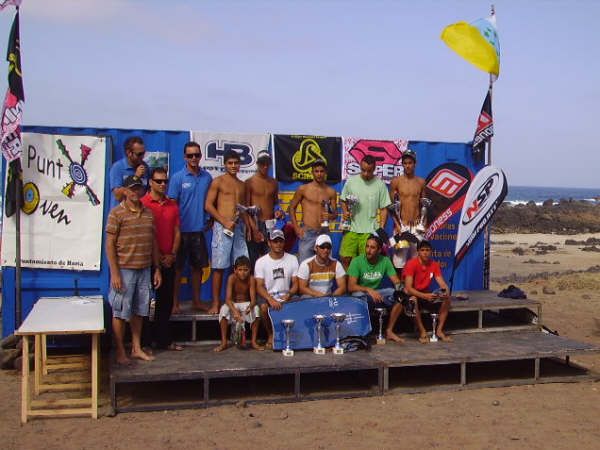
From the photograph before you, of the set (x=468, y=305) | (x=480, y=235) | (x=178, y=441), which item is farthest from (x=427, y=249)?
(x=178, y=441)

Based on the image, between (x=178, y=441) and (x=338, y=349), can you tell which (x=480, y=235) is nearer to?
(x=338, y=349)

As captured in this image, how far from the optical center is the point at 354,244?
8.22 metres

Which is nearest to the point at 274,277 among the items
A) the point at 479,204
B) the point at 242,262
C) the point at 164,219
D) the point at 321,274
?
the point at 242,262

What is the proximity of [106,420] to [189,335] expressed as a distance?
7.48 feet

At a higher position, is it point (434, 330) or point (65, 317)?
point (65, 317)

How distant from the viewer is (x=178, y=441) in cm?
544

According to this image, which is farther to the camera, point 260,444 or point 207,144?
point 207,144

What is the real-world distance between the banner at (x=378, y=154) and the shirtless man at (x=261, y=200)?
1.40 m

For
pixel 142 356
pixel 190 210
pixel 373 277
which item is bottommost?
pixel 142 356

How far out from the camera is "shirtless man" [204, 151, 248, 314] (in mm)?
7637

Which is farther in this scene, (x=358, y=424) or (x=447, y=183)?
(x=447, y=183)

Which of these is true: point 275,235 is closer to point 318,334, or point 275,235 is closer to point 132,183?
point 318,334

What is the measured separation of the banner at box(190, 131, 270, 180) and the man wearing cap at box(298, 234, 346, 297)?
5.42 ft

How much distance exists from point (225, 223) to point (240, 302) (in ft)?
3.21
